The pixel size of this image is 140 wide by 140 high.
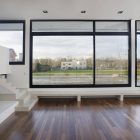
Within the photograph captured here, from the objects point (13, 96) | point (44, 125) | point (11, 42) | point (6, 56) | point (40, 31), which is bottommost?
point (44, 125)

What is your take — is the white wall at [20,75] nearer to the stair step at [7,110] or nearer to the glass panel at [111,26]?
the stair step at [7,110]

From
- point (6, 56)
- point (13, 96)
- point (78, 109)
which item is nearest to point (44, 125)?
point (78, 109)

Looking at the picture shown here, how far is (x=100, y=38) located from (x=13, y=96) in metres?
3.70

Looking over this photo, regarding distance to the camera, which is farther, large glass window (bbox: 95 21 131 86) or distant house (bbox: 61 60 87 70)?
distant house (bbox: 61 60 87 70)

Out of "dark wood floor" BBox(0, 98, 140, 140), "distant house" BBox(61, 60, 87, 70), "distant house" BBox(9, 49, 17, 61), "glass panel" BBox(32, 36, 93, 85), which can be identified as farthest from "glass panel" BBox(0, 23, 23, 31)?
"dark wood floor" BBox(0, 98, 140, 140)

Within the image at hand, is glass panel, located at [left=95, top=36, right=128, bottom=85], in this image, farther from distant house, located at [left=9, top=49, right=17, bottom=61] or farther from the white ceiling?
distant house, located at [left=9, top=49, right=17, bottom=61]

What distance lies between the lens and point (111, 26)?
6.78 metres

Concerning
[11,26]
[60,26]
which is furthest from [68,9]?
[11,26]

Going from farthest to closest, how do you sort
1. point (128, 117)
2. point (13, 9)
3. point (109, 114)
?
point (13, 9) < point (109, 114) < point (128, 117)

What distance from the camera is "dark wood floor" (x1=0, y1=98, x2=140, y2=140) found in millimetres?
3111

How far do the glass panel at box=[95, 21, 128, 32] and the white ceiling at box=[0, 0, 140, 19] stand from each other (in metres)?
0.44

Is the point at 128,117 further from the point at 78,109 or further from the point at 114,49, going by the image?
the point at 114,49

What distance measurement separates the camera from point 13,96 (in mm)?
5223

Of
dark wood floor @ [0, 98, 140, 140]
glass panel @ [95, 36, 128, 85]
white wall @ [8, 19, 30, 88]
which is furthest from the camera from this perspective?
glass panel @ [95, 36, 128, 85]
